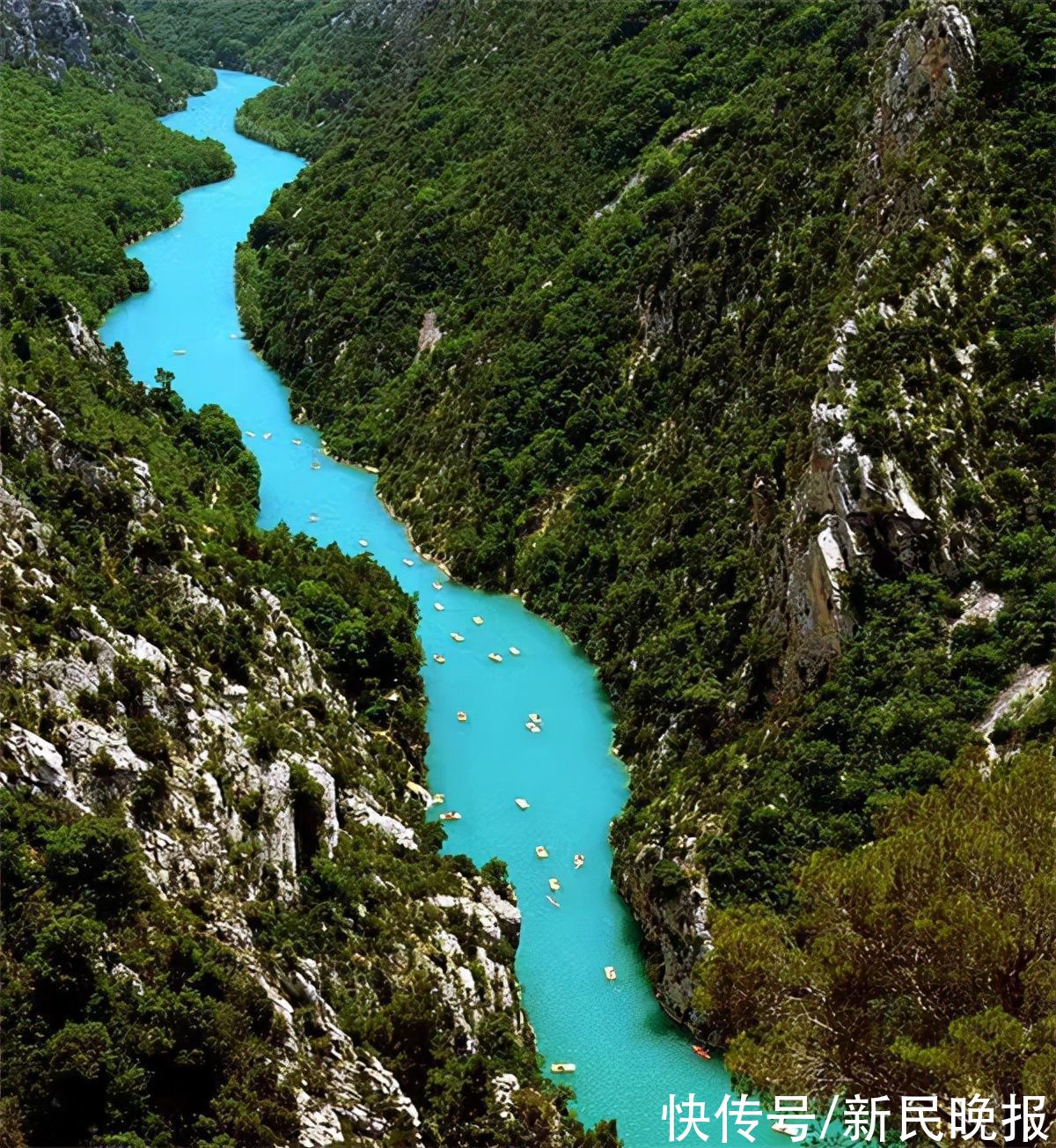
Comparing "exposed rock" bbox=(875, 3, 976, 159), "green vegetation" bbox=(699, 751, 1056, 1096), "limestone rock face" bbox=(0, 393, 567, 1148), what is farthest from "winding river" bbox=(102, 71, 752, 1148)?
"exposed rock" bbox=(875, 3, 976, 159)

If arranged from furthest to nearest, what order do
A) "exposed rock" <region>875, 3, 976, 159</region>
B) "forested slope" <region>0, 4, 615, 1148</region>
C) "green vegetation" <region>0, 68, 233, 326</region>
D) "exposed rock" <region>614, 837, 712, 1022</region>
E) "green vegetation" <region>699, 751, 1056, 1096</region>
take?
"green vegetation" <region>0, 68, 233, 326</region> < "exposed rock" <region>875, 3, 976, 159</region> < "exposed rock" <region>614, 837, 712, 1022</region> < "forested slope" <region>0, 4, 615, 1148</region> < "green vegetation" <region>699, 751, 1056, 1096</region>

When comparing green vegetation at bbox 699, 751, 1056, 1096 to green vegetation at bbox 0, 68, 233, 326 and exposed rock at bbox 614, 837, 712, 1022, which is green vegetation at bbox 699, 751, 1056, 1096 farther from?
green vegetation at bbox 0, 68, 233, 326

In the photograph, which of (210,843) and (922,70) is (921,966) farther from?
(922,70)

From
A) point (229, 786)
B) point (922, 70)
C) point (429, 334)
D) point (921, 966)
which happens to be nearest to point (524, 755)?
point (229, 786)

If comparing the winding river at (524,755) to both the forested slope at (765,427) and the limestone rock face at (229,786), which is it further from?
the limestone rock face at (229,786)

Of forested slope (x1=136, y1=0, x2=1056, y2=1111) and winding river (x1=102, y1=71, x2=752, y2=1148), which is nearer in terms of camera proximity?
forested slope (x1=136, y1=0, x2=1056, y2=1111)

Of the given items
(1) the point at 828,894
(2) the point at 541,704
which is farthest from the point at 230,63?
(1) the point at 828,894

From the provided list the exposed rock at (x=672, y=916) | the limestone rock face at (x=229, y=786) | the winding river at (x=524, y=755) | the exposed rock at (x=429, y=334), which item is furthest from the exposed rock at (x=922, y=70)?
the exposed rock at (x=429, y=334)
